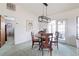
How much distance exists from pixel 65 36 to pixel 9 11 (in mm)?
3507

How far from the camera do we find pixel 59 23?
6.09 m

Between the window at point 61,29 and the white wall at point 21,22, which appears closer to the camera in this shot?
the white wall at point 21,22

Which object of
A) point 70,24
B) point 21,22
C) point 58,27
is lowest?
point 58,27

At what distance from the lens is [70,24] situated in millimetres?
5695

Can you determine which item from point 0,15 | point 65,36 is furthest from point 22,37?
point 65,36

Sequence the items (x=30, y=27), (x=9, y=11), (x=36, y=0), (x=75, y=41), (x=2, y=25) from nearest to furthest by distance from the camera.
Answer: (x=36, y=0)
(x=2, y=25)
(x=9, y=11)
(x=75, y=41)
(x=30, y=27)

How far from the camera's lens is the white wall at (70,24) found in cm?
545

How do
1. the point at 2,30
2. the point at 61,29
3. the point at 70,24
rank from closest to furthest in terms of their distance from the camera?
the point at 2,30
the point at 70,24
the point at 61,29

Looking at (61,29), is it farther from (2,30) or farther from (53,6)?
(2,30)

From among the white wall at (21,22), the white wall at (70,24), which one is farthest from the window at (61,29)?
the white wall at (21,22)

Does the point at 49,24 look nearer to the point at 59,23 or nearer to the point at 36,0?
the point at 59,23

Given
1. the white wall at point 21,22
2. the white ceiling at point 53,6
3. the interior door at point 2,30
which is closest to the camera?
the interior door at point 2,30

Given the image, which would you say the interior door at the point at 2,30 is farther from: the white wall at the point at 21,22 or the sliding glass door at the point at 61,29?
the sliding glass door at the point at 61,29

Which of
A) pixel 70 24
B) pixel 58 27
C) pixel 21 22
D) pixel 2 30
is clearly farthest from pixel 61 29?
pixel 2 30
